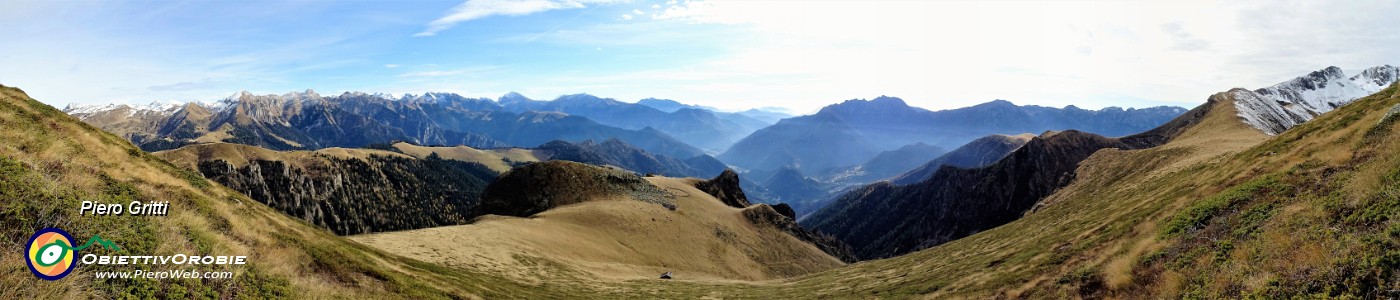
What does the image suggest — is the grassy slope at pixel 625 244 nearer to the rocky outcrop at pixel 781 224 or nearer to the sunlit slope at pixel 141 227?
the rocky outcrop at pixel 781 224

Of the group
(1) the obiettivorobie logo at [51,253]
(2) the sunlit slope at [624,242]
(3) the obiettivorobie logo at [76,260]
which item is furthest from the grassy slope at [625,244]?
(1) the obiettivorobie logo at [51,253]

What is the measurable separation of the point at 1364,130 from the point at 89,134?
209ft

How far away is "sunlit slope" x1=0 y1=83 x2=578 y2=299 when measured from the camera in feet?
49.6

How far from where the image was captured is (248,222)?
24.1m

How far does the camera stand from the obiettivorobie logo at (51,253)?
14.2 m

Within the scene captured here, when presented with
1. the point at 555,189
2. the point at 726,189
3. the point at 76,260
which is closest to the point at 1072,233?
the point at 76,260

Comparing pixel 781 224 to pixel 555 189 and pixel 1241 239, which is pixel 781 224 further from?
pixel 1241 239

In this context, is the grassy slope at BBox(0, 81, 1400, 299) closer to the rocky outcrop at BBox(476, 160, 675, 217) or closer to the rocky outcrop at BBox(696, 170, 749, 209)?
the rocky outcrop at BBox(476, 160, 675, 217)

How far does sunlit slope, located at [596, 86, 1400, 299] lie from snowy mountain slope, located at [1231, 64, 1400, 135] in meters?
102

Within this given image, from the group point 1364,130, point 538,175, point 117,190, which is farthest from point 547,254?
point 538,175

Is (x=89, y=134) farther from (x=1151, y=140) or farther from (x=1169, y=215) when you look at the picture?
(x=1151, y=140)

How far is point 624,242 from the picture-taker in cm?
8569

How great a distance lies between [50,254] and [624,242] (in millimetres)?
72353

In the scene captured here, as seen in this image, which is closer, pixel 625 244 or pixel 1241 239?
pixel 1241 239
